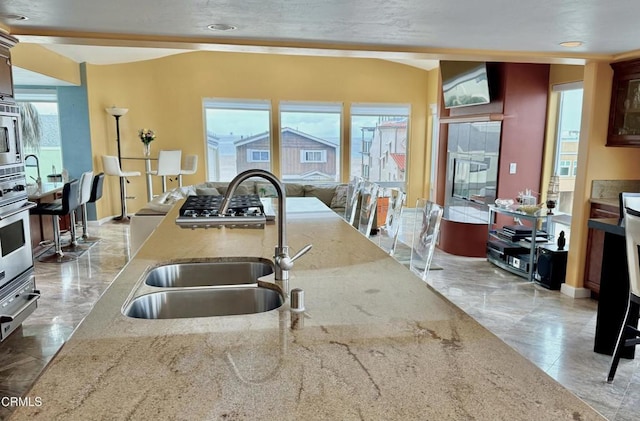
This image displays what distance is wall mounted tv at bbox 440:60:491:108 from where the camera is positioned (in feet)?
17.6

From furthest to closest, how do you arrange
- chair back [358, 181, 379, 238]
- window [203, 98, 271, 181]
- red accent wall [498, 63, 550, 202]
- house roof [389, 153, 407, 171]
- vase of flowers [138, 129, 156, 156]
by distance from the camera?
house roof [389, 153, 407, 171] → window [203, 98, 271, 181] → vase of flowers [138, 129, 156, 156] → red accent wall [498, 63, 550, 202] → chair back [358, 181, 379, 238]

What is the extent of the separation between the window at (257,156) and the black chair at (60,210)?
390 cm

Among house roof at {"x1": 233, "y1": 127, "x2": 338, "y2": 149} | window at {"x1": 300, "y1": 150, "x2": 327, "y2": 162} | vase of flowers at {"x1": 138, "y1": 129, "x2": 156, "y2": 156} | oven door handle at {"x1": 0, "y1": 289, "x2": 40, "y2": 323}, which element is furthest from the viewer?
window at {"x1": 300, "y1": 150, "x2": 327, "y2": 162}

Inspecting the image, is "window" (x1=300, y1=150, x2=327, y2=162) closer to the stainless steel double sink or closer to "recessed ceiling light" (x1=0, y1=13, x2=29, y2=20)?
"recessed ceiling light" (x1=0, y1=13, x2=29, y2=20)

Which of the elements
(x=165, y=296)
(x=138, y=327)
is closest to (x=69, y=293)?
(x=165, y=296)

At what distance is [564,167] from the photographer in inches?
215

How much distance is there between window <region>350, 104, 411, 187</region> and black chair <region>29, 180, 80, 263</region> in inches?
210

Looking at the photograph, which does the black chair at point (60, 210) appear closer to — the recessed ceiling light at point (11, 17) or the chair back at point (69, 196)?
the chair back at point (69, 196)

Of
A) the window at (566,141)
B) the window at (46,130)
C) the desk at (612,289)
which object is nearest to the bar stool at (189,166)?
the window at (46,130)

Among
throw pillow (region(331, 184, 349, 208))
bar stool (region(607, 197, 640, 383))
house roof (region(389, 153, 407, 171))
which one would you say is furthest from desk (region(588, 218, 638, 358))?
house roof (region(389, 153, 407, 171))

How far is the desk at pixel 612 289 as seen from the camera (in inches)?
115

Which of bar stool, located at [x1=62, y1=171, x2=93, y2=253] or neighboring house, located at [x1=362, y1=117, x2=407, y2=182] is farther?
neighboring house, located at [x1=362, y1=117, x2=407, y2=182]

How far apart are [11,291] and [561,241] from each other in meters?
4.83

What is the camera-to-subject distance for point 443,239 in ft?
19.7
